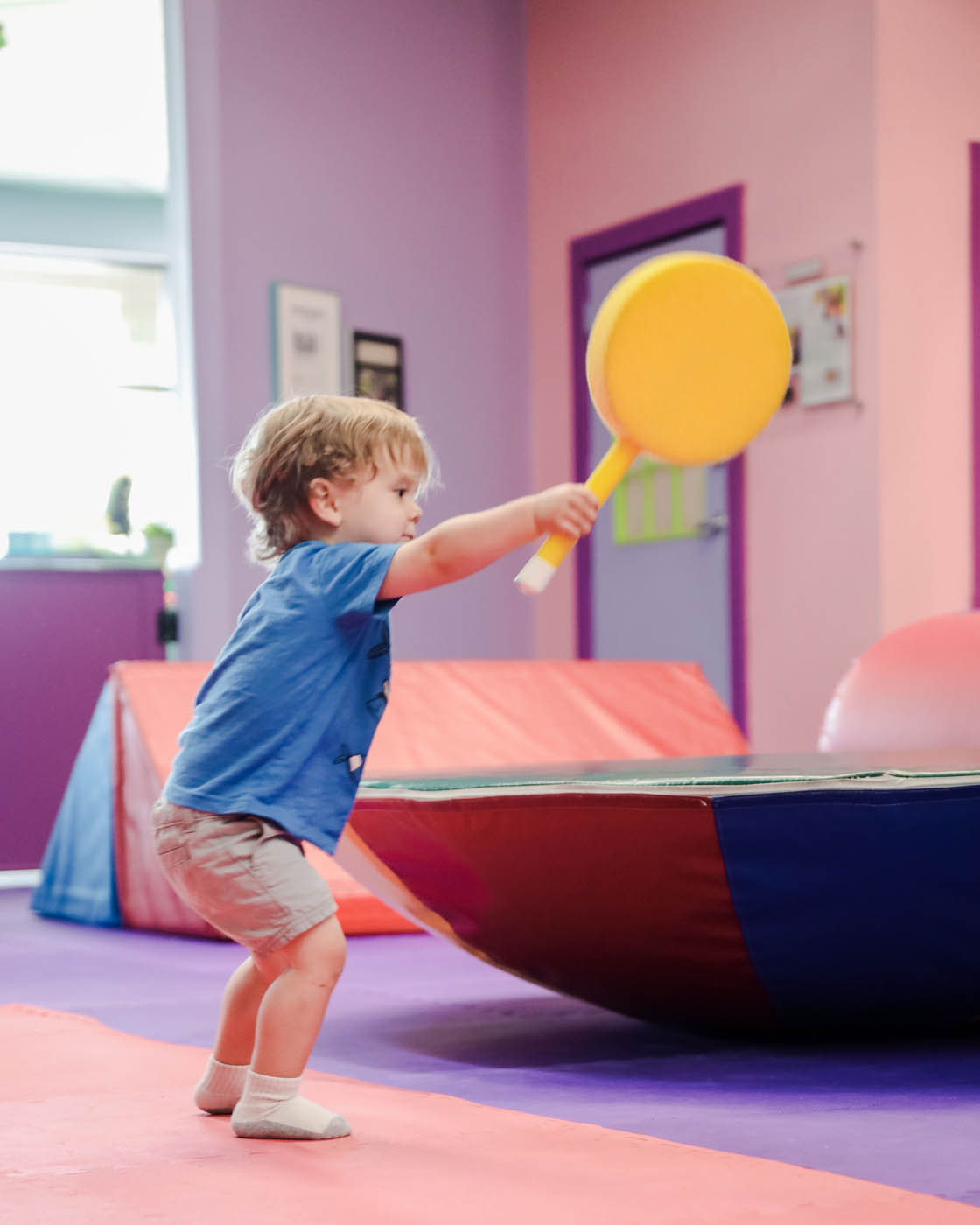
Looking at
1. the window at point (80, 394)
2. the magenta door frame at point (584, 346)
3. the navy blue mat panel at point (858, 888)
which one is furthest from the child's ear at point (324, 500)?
the window at point (80, 394)

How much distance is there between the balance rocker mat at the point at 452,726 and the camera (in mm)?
3500

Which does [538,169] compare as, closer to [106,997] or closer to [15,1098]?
[106,997]

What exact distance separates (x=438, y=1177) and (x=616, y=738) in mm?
2799

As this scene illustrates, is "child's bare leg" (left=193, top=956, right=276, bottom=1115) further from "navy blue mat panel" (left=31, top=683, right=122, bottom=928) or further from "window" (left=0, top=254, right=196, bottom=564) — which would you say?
"window" (left=0, top=254, right=196, bottom=564)

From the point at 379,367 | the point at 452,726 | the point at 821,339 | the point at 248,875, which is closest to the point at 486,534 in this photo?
the point at 248,875

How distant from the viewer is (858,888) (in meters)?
1.77

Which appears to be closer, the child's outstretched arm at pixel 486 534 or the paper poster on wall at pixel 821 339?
the child's outstretched arm at pixel 486 534

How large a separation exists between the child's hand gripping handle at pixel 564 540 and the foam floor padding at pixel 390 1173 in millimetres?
484

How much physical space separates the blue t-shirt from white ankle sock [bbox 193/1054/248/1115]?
26 cm

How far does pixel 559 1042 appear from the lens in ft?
6.93

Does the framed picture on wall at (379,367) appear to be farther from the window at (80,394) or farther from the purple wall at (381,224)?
the window at (80,394)

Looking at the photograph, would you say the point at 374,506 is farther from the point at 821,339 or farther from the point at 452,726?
the point at 821,339

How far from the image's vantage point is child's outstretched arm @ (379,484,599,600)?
1.38m

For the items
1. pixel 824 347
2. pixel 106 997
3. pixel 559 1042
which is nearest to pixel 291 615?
pixel 559 1042
